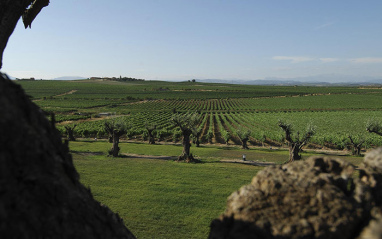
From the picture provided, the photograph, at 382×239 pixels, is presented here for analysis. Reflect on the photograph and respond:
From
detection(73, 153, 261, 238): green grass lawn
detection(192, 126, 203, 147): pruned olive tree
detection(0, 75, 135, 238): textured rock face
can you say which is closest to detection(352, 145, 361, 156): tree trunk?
detection(192, 126, 203, 147): pruned olive tree

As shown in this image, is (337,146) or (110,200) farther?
(337,146)

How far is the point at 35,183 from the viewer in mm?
3805

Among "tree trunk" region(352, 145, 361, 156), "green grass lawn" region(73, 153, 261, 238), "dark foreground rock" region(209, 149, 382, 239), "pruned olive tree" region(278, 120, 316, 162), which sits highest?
"dark foreground rock" region(209, 149, 382, 239)

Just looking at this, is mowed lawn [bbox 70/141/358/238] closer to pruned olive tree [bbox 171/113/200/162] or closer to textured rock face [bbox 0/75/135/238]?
pruned olive tree [bbox 171/113/200/162]

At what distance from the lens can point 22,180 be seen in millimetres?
3633

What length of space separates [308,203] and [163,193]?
13042 millimetres

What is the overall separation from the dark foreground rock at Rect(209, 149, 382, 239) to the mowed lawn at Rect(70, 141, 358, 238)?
773 cm

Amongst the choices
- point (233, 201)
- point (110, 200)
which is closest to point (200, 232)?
point (110, 200)

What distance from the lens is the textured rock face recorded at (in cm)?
340

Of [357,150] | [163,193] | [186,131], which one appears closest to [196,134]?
[186,131]

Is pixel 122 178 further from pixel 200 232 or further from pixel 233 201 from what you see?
pixel 233 201

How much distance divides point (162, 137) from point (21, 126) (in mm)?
49401

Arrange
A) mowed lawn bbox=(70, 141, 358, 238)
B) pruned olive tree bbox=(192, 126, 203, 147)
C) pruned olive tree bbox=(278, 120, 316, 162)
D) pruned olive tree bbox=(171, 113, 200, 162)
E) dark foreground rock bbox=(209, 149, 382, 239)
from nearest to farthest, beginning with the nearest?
Result: dark foreground rock bbox=(209, 149, 382, 239)
mowed lawn bbox=(70, 141, 358, 238)
pruned olive tree bbox=(278, 120, 316, 162)
pruned olive tree bbox=(171, 113, 200, 162)
pruned olive tree bbox=(192, 126, 203, 147)

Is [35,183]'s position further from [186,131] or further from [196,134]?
[196,134]
